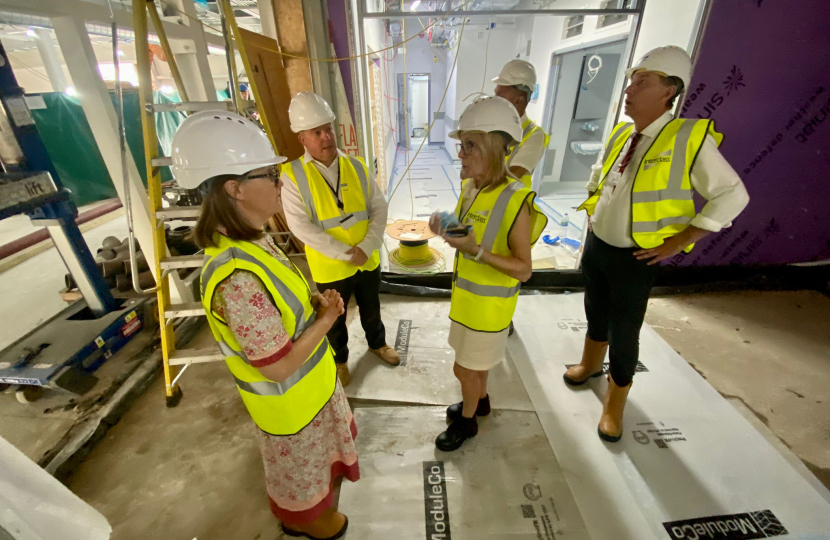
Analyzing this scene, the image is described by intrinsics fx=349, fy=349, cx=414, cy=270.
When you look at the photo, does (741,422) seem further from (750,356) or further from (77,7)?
(77,7)

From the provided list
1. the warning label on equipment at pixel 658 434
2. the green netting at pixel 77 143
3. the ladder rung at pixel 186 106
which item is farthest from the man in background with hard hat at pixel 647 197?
the green netting at pixel 77 143

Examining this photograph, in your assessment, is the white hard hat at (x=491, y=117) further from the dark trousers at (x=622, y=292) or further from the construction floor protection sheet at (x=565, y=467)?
the construction floor protection sheet at (x=565, y=467)

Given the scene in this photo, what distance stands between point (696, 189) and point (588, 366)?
45.1 inches

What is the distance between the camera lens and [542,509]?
4.90 ft

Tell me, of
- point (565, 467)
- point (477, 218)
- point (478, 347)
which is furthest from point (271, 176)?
point (565, 467)

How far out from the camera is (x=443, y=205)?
5512 mm

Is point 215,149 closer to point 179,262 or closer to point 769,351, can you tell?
point 179,262

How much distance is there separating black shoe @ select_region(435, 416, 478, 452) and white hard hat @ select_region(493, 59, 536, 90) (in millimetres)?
1864

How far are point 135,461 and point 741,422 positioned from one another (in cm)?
318

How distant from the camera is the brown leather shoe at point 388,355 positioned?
2.30 meters

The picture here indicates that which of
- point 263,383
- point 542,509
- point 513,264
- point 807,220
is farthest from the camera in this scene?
point 807,220

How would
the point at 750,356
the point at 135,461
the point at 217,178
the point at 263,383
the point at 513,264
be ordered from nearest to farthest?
the point at 217,178, the point at 263,383, the point at 513,264, the point at 135,461, the point at 750,356

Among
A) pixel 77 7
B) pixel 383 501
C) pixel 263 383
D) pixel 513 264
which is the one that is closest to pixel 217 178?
pixel 263 383

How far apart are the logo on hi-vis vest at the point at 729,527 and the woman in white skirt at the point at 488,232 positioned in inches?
39.5
